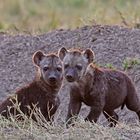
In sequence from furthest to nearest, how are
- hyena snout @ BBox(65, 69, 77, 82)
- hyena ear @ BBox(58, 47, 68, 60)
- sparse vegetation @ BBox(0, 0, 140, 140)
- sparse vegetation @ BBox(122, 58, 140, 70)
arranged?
1. sparse vegetation @ BBox(122, 58, 140, 70)
2. hyena ear @ BBox(58, 47, 68, 60)
3. hyena snout @ BBox(65, 69, 77, 82)
4. sparse vegetation @ BBox(0, 0, 140, 140)

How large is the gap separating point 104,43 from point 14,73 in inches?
53.6

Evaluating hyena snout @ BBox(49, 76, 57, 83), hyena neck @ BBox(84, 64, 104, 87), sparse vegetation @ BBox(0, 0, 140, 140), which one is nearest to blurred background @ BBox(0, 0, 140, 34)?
sparse vegetation @ BBox(0, 0, 140, 140)

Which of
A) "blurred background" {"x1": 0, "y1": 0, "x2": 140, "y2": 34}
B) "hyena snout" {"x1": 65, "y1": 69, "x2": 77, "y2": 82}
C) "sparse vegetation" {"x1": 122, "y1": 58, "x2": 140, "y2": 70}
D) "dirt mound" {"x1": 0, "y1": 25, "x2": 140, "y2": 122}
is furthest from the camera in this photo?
"blurred background" {"x1": 0, "y1": 0, "x2": 140, "y2": 34}

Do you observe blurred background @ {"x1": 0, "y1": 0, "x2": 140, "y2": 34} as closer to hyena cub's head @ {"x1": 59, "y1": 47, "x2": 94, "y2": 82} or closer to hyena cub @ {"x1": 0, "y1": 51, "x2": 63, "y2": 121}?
hyena cub's head @ {"x1": 59, "y1": 47, "x2": 94, "y2": 82}

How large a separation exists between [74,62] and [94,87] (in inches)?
15.4

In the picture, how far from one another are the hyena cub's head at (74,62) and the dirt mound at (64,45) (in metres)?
1.27

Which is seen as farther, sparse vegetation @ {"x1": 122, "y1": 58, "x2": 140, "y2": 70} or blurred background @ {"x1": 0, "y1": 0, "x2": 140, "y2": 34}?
blurred background @ {"x1": 0, "y1": 0, "x2": 140, "y2": 34}

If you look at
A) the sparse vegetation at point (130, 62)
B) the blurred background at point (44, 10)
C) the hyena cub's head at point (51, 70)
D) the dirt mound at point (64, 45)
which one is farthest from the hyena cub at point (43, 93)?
the blurred background at point (44, 10)

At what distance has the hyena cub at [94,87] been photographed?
10195 mm

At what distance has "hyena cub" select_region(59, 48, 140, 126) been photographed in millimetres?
10195

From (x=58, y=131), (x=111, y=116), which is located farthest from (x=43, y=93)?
(x=58, y=131)

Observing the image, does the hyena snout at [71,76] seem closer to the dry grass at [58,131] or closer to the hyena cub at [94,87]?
the hyena cub at [94,87]

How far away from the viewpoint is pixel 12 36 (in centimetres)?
1309

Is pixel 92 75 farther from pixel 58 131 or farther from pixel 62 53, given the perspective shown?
pixel 58 131
